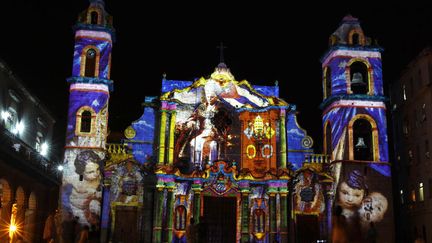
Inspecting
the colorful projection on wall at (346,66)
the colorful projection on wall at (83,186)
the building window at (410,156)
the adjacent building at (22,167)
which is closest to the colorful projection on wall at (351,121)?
the colorful projection on wall at (346,66)

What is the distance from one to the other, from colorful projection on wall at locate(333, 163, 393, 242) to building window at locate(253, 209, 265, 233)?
4.53 m

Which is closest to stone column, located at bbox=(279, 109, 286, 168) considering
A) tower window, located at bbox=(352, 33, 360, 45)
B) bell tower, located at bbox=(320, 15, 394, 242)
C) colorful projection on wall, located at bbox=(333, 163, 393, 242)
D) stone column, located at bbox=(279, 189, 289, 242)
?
stone column, located at bbox=(279, 189, 289, 242)

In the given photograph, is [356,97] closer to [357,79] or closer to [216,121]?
[357,79]

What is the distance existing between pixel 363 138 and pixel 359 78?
3944mm

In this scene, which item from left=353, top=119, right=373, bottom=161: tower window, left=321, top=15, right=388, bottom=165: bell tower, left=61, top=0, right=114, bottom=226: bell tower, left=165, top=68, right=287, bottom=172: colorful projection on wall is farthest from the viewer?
left=353, top=119, right=373, bottom=161: tower window

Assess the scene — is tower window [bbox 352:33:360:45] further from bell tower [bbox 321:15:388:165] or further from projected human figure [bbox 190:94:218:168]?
projected human figure [bbox 190:94:218:168]

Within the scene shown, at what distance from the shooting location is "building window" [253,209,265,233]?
34312 mm

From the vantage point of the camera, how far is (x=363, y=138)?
1444 inches

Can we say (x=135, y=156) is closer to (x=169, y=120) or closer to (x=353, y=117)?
(x=169, y=120)

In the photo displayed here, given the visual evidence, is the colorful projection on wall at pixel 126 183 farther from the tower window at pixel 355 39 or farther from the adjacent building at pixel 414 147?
→ the adjacent building at pixel 414 147

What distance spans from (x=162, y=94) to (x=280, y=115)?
771 cm

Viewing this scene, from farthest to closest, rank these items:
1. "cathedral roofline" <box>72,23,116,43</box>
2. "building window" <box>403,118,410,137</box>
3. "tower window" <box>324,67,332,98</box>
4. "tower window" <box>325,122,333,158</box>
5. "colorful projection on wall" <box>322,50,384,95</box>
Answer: "building window" <box>403,118,410,137</box> → "tower window" <box>324,67,332,98</box> → "tower window" <box>325,122,333,158</box> → "colorful projection on wall" <box>322,50,384,95</box> → "cathedral roofline" <box>72,23,116,43</box>

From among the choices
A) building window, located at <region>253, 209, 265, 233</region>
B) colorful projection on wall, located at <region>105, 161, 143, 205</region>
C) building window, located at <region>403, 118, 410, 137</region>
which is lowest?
building window, located at <region>253, 209, 265, 233</region>

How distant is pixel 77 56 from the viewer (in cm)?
3541
